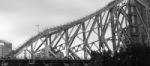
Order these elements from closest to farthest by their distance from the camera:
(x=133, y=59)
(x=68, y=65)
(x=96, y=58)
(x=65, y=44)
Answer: (x=133, y=59) < (x=96, y=58) < (x=68, y=65) < (x=65, y=44)

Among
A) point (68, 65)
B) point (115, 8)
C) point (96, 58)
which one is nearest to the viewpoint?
point (96, 58)

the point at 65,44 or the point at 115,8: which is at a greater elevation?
the point at 115,8

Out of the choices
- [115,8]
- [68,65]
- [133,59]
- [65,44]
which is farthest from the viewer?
[115,8]

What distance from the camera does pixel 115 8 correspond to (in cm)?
10069

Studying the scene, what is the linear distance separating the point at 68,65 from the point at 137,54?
65.1 ft

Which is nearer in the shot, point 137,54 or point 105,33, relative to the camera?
point 137,54

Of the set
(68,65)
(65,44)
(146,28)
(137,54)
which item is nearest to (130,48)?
(137,54)

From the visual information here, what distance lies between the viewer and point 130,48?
74.4 meters

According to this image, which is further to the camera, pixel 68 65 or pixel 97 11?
pixel 97 11

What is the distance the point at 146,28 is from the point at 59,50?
26.6m

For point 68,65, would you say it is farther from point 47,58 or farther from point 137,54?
point 137,54

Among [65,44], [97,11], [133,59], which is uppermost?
[97,11]

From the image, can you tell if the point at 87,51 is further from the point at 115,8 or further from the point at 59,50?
the point at 115,8

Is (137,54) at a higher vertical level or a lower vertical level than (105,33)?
lower
